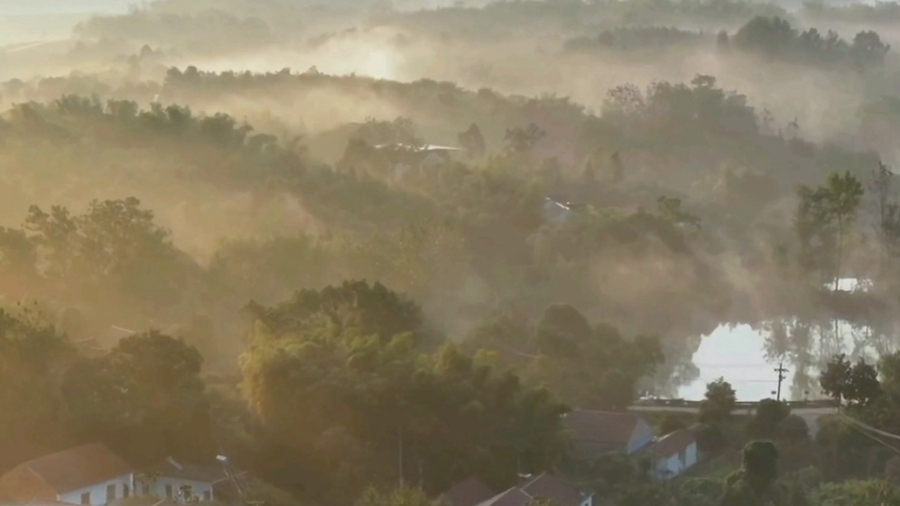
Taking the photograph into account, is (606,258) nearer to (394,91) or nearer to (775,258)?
(775,258)

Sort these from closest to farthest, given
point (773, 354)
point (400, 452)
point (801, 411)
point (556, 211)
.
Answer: point (400, 452)
point (801, 411)
point (773, 354)
point (556, 211)

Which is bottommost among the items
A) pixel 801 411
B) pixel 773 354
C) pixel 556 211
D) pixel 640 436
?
pixel 640 436

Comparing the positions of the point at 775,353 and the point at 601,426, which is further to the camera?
the point at 775,353

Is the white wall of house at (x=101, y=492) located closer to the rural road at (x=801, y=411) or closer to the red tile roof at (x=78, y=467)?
the red tile roof at (x=78, y=467)

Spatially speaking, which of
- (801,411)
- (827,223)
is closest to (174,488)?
(801,411)

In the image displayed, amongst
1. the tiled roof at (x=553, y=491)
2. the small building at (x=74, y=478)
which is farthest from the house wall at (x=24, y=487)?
the tiled roof at (x=553, y=491)

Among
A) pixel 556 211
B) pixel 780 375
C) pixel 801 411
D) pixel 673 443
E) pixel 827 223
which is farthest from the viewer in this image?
pixel 556 211

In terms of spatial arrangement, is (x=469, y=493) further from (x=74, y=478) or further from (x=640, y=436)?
(x=74, y=478)

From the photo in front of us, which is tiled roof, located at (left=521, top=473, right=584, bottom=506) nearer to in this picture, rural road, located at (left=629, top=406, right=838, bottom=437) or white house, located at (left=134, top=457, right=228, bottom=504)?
white house, located at (left=134, top=457, right=228, bottom=504)
